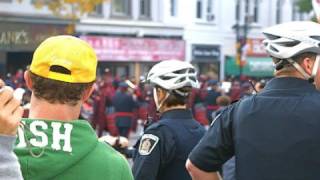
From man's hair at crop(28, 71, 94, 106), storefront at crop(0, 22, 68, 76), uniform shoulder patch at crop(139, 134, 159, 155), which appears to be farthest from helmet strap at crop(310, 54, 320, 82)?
storefront at crop(0, 22, 68, 76)

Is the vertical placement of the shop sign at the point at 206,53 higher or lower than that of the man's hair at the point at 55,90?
lower

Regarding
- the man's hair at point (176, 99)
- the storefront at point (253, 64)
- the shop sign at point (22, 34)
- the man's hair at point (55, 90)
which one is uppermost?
the man's hair at point (55, 90)

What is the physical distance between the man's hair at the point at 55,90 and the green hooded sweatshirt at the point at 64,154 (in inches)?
3.3

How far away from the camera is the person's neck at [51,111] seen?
2.53 metres

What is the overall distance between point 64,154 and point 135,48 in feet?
96.9

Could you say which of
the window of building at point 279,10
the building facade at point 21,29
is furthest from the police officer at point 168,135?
the window of building at point 279,10

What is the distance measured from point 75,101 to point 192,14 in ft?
107

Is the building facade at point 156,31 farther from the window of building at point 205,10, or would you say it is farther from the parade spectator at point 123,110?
the parade spectator at point 123,110

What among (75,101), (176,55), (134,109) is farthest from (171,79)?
(176,55)

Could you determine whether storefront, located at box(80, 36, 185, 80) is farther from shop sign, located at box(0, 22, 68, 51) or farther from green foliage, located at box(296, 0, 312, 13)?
green foliage, located at box(296, 0, 312, 13)

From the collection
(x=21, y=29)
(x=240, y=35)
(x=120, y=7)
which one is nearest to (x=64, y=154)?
(x=21, y=29)

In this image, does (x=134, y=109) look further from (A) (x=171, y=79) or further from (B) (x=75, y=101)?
(B) (x=75, y=101)

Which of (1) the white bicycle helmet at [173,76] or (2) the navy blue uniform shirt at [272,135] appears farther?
(1) the white bicycle helmet at [173,76]

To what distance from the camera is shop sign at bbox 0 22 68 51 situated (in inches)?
1102
